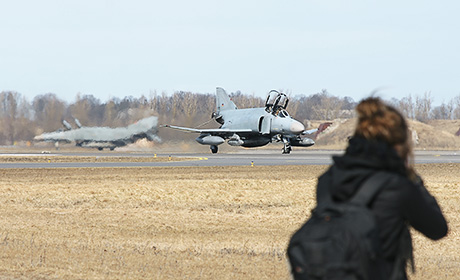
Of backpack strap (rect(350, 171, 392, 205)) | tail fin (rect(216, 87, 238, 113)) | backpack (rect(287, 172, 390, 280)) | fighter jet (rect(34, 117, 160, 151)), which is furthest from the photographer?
tail fin (rect(216, 87, 238, 113))

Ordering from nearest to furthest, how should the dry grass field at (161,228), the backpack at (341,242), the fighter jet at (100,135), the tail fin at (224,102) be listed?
the backpack at (341,242) < the dry grass field at (161,228) < the fighter jet at (100,135) < the tail fin at (224,102)

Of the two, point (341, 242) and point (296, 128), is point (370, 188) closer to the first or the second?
point (341, 242)

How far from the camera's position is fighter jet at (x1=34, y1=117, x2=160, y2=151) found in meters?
61.9

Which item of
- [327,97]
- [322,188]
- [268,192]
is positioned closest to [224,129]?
[268,192]

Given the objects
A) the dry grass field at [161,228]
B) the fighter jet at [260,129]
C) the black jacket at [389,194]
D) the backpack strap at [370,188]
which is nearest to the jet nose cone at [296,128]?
the fighter jet at [260,129]

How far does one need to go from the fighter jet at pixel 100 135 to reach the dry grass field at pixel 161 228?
30996 mm

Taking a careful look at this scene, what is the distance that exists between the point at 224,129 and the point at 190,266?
47.2 meters

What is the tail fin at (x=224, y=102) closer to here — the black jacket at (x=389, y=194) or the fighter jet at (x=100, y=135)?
the fighter jet at (x=100, y=135)

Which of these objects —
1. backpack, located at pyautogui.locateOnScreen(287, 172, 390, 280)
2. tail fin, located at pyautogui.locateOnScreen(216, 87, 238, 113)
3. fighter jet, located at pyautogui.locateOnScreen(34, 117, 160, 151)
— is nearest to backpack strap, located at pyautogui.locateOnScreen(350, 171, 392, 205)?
backpack, located at pyautogui.locateOnScreen(287, 172, 390, 280)

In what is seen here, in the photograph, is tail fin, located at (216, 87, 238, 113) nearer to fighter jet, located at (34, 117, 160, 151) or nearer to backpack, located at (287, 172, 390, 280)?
fighter jet, located at (34, 117, 160, 151)

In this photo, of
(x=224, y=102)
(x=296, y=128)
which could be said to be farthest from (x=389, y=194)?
(x=224, y=102)

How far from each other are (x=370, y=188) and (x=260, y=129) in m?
50.5

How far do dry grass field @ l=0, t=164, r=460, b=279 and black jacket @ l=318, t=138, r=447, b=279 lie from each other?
6.34m

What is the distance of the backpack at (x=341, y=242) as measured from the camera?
3.19 meters
